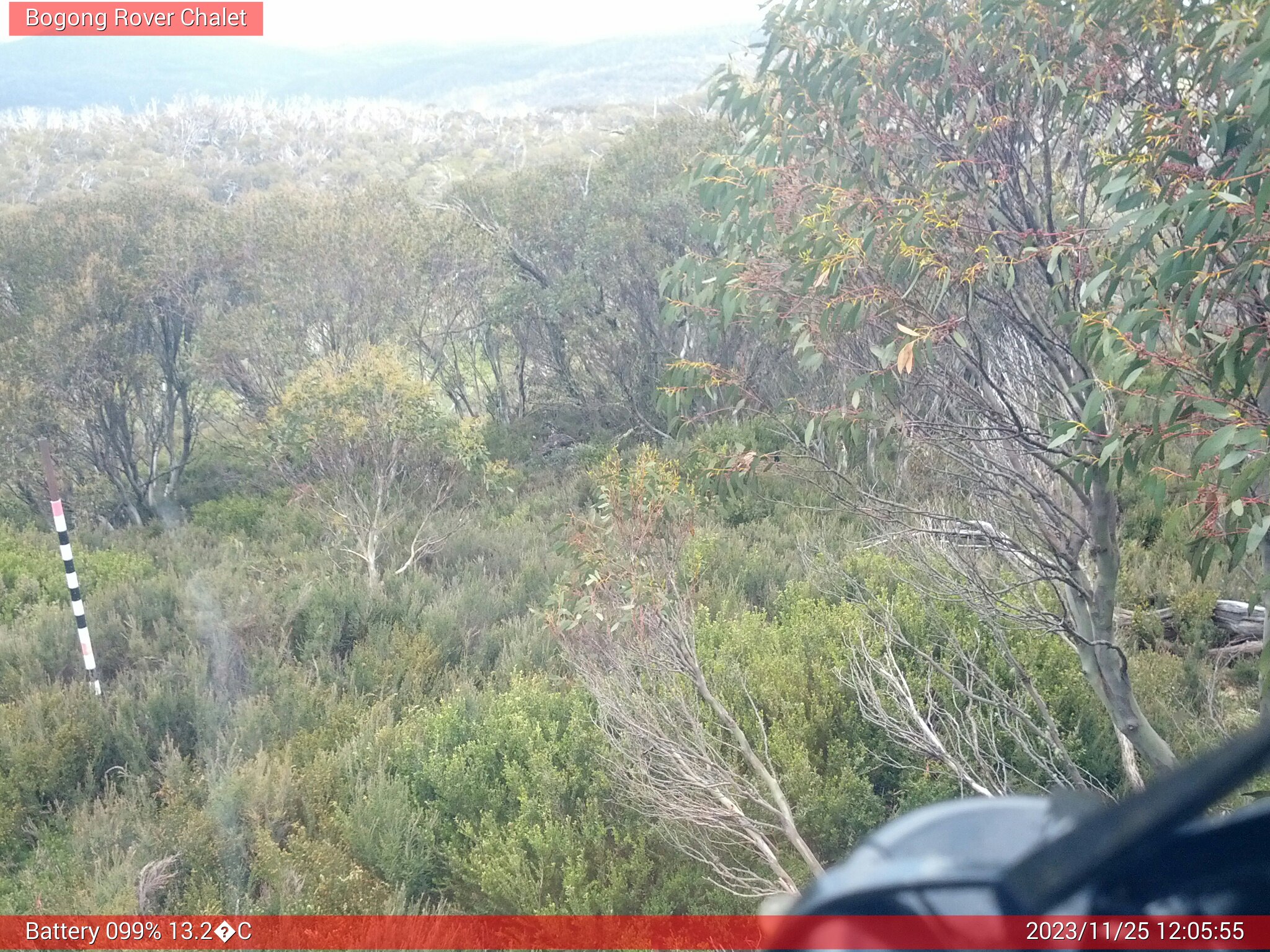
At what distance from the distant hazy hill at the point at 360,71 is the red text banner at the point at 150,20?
356cm

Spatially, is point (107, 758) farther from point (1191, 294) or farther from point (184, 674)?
point (1191, 294)

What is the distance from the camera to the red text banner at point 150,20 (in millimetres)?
5266

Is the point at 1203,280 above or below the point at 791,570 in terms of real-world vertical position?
above

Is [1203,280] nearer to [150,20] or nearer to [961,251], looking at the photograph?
[961,251]

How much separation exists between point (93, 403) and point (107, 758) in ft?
26.7

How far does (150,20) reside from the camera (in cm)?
544

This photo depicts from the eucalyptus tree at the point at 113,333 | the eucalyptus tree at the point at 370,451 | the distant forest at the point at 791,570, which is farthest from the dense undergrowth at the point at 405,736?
the eucalyptus tree at the point at 113,333

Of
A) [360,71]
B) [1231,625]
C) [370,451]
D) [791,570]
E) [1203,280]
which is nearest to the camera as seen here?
[1203,280]

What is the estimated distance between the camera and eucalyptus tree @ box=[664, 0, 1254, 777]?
3408 millimetres

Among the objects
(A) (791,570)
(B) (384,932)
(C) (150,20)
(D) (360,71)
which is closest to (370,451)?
(A) (791,570)

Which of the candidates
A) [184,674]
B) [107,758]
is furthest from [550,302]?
[107,758]

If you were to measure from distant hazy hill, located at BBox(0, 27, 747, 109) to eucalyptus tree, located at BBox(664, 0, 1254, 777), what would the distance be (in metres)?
3.43

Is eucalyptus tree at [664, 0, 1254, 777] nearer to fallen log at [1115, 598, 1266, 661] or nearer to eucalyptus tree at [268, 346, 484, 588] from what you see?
fallen log at [1115, 598, 1266, 661]

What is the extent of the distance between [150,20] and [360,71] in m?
29.3
